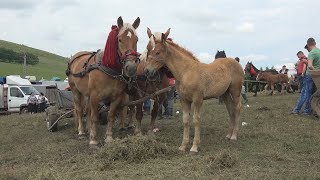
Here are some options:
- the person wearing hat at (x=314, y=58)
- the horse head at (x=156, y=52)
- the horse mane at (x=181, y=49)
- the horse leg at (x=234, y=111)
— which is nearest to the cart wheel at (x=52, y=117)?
the horse head at (x=156, y=52)

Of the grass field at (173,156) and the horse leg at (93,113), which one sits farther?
the horse leg at (93,113)

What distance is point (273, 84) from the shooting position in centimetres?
2444

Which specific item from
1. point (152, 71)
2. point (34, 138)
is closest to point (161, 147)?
point (152, 71)

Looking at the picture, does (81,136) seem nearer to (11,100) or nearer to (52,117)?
(52,117)

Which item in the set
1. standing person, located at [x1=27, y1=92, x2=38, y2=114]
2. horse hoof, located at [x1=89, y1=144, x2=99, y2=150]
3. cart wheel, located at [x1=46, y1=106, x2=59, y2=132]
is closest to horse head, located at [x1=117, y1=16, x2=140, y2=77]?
horse hoof, located at [x1=89, y1=144, x2=99, y2=150]

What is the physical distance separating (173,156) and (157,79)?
2508 millimetres

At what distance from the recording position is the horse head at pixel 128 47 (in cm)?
731

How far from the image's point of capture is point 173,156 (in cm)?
673

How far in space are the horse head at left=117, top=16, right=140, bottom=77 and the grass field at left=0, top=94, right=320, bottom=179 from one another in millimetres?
1267

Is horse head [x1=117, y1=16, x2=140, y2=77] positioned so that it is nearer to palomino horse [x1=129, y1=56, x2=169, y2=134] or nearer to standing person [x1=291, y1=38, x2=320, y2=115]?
palomino horse [x1=129, y1=56, x2=169, y2=134]

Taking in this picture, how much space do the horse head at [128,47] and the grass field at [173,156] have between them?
1.27 meters

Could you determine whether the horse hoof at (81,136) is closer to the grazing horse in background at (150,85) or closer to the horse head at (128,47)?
the grazing horse in background at (150,85)

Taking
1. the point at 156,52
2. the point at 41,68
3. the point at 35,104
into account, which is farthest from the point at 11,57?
the point at 156,52

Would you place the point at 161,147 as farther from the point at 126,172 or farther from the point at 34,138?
the point at 34,138
